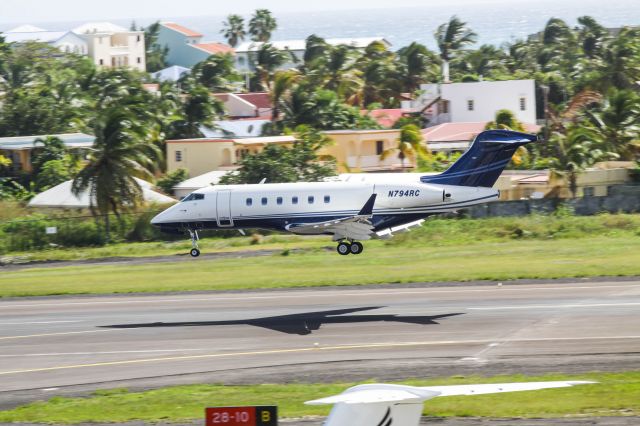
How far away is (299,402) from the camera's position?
78.3 feet

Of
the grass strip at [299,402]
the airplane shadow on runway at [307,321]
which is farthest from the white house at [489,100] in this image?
the grass strip at [299,402]

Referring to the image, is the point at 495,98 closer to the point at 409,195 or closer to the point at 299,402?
the point at 409,195

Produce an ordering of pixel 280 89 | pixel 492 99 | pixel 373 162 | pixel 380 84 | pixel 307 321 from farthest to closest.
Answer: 1. pixel 380 84
2. pixel 280 89
3. pixel 492 99
4. pixel 373 162
5. pixel 307 321

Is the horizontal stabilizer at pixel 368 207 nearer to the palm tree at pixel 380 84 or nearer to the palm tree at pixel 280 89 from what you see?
the palm tree at pixel 280 89

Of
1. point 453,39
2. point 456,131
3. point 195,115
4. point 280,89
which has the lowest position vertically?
point 456,131

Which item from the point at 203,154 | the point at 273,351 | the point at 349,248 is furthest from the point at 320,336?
the point at 203,154

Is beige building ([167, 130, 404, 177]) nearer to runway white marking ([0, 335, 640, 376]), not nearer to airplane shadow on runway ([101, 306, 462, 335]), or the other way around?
airplane shadow on runway ([101, 306, 462, 335])

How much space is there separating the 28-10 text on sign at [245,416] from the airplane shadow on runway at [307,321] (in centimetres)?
1834

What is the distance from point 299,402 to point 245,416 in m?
10.2

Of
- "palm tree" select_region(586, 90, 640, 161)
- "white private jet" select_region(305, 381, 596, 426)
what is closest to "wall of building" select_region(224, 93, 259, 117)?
"palm tree" select_region(586, 90, 640, 161)

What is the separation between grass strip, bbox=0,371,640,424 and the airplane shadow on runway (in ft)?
23.4

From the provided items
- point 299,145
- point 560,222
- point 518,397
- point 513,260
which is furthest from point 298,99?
point 518,397

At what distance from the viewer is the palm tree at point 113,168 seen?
2552 inches

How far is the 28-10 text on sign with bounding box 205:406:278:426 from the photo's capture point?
13.8 metres
